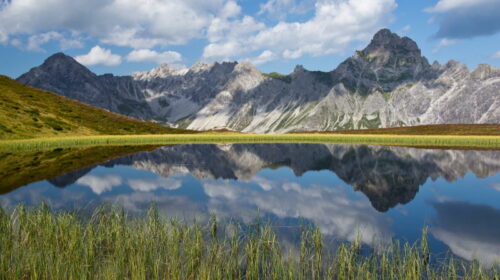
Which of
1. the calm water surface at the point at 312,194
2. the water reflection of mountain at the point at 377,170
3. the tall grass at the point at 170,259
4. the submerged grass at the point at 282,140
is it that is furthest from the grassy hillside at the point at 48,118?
the tall grass at the point at 170,259

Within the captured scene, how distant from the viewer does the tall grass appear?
11891mm

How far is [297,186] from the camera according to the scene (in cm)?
3806

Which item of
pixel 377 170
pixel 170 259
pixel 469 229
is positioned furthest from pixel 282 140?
pixel 170 259

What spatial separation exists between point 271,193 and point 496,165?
3912cm

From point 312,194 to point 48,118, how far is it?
120617 millimetres

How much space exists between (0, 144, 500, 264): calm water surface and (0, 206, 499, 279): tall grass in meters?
4.26

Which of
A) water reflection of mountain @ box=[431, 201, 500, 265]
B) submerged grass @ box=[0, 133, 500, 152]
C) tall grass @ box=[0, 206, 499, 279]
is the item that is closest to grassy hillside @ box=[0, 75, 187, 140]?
submerged grass @ box=[0, 133, 500, 152]

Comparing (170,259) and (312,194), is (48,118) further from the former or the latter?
(170,259)

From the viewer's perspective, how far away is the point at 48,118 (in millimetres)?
126125

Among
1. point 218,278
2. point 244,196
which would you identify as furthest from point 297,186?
point 218,278

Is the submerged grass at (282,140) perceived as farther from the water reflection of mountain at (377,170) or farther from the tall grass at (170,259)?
the tall grass at (170,259)

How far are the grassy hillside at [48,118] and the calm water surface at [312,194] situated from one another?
214 ft

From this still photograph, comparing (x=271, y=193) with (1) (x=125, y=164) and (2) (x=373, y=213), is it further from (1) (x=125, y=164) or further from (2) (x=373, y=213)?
(1) (x=125, y=164)

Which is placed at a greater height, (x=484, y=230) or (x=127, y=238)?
(x=127, y=238)
